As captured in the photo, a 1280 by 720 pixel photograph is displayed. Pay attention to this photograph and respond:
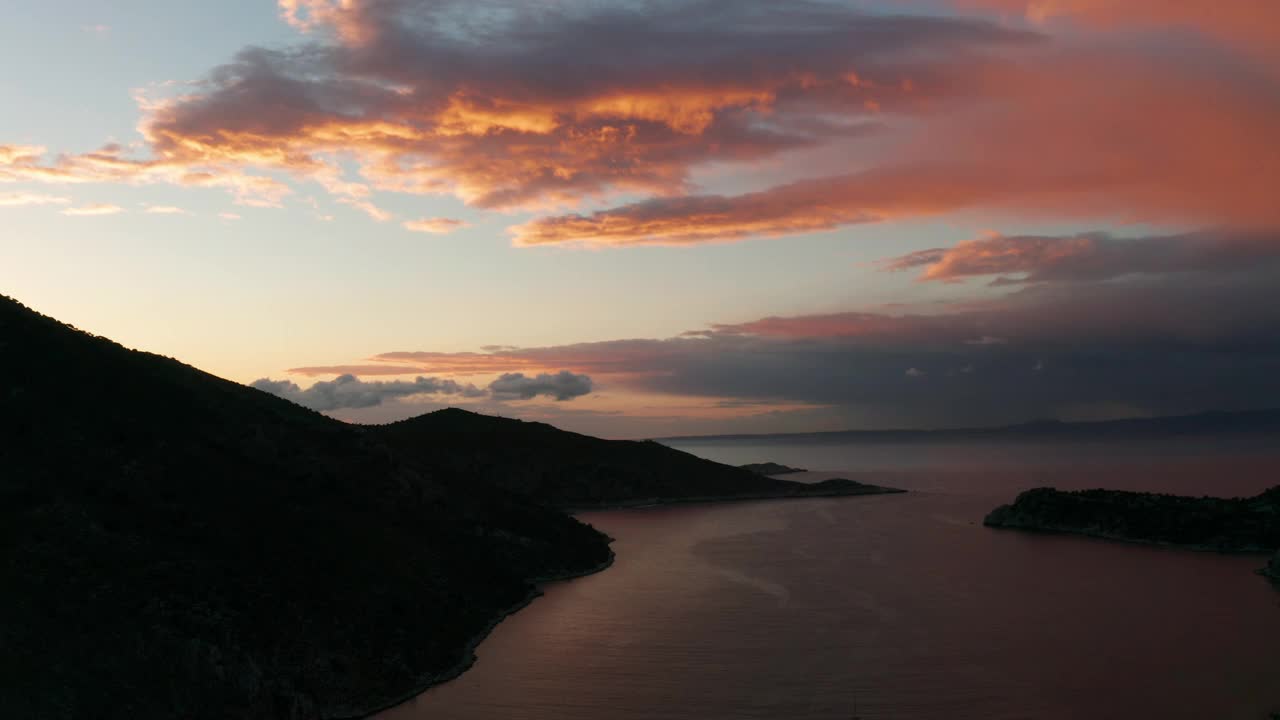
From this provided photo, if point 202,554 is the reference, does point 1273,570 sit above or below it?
below

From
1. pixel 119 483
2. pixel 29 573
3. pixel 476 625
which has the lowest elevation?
pixel 476 625

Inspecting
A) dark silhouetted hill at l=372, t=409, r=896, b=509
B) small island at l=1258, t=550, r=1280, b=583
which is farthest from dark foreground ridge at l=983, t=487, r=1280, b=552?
dark silhouetted hill at l=372, t=409, r=896, b=509

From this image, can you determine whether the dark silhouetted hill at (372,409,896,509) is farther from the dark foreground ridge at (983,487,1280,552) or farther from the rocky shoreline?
the rocky shoreline

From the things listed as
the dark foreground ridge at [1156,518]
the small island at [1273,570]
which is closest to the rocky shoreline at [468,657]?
the small island at [1273,570]

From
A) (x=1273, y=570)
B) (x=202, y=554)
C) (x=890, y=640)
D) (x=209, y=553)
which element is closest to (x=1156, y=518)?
(x=1273, y=570)

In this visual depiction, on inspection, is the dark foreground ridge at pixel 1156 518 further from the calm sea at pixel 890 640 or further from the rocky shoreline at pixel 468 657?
the rocky shoreline at pixel 468 657

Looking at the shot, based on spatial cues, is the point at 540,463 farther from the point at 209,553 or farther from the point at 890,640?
the point at 209,553

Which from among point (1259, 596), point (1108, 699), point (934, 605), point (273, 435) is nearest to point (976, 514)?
point (1259, 596)

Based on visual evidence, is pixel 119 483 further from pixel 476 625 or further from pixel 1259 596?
pixel 1259 596
